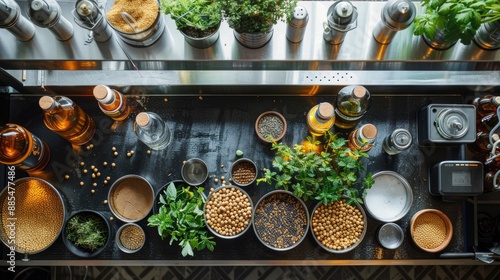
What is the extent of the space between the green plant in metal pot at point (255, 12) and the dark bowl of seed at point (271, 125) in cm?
46

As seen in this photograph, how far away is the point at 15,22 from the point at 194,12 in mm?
565

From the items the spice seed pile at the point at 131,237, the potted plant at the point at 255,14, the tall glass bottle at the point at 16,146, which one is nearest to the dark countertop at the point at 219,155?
the spice seed pile at the point at 131,237

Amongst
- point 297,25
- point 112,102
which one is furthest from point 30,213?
point 297,25

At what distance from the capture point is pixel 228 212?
4.87 ft

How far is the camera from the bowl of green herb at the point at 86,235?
1.50 meters

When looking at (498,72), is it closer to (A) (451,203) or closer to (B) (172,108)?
(A) (451,203)

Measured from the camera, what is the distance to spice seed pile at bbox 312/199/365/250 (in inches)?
59.0

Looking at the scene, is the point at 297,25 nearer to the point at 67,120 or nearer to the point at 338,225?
the point at 338,225

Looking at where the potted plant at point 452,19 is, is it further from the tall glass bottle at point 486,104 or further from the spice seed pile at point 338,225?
the spice seed pile at point 338,225

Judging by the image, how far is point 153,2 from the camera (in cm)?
125

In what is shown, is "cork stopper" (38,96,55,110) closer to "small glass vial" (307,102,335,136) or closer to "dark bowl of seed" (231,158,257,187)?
"dark bowl of seed" (231,158,257,187)

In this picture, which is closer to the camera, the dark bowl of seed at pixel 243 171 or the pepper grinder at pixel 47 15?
the pepper grinder at pixel 47 15

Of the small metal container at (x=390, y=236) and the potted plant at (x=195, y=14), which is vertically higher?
the potted plant at (x=195, y=14)

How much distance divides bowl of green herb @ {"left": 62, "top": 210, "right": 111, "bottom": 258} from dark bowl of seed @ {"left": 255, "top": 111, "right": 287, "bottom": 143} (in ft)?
2.33
